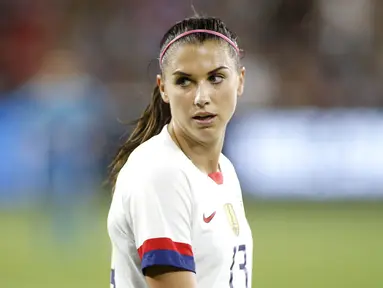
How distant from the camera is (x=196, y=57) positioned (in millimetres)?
2504

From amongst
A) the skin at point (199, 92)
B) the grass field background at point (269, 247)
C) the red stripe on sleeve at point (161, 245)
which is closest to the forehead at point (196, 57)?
the skin at point (199, 92)

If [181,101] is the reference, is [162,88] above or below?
above

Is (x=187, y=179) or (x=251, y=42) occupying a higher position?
(x=251, y=42)

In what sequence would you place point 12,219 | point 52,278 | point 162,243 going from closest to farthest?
point 162,243
point 52,278
point 12,219

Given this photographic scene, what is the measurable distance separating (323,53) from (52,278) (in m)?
5.84

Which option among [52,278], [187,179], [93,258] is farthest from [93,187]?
[187,179]

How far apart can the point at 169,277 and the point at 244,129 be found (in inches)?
305

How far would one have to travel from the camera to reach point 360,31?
11.2 m

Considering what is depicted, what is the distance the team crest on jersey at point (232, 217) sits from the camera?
258cm

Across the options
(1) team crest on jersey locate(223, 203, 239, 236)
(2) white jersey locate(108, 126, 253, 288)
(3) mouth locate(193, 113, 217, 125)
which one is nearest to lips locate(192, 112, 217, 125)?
(3) mouth locate(193, 113, 217, 125)

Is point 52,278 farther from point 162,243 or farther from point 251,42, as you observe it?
point 251,42

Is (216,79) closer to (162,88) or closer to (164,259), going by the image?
(162,88)

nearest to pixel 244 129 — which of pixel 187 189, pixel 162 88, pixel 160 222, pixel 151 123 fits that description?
pixel 151 123

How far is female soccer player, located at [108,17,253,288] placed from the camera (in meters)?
2.29
